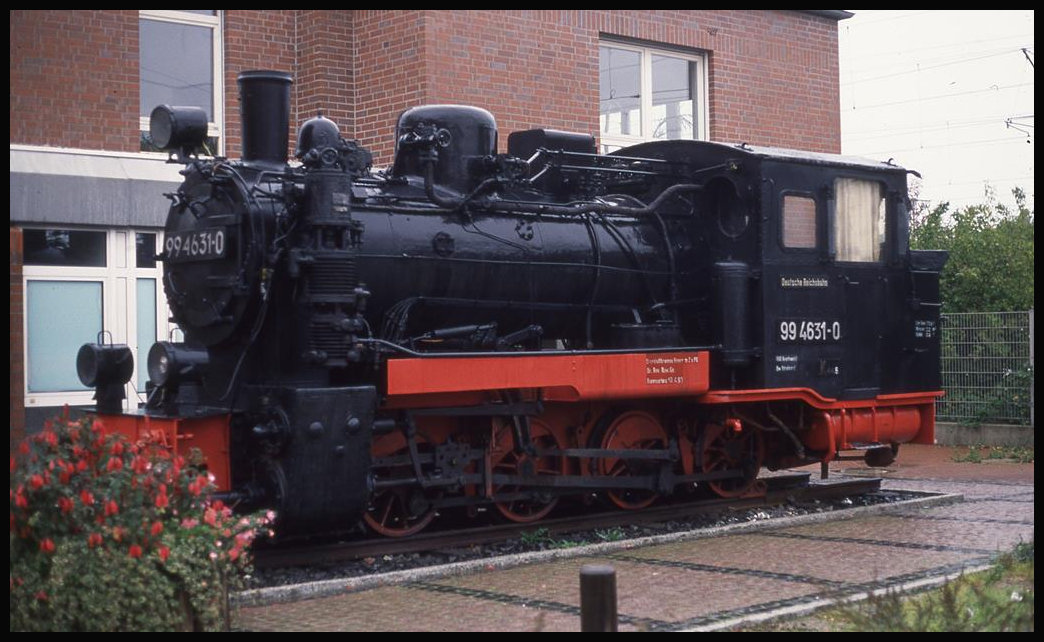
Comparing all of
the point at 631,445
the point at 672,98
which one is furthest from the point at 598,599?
the point at 672,98

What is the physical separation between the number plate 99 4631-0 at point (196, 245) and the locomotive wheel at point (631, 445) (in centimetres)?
358

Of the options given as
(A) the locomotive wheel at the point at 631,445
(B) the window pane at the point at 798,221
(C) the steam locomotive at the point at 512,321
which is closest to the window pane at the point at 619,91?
(C) the steam locomotive at the point at 512,321

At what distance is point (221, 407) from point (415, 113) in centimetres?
286

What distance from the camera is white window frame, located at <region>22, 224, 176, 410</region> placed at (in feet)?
42.0

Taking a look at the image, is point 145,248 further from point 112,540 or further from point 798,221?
point 112,540

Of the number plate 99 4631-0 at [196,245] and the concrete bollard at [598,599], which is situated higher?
the number plate 99 4631-0 at [196,245]

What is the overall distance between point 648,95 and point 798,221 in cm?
586

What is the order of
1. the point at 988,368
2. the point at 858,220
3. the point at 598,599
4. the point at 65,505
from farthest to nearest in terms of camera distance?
1. the point at 988,368
2. the point at 858,220
3. the point at 65,505
4. the point at 598,599

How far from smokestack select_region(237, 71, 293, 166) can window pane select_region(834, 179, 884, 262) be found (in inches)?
203

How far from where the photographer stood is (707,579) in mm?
8500

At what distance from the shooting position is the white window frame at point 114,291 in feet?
42.0

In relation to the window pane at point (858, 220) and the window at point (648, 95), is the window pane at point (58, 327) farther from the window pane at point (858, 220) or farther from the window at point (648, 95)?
the window pane at point (858, 220)

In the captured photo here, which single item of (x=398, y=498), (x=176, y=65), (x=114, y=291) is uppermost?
(x=176, y=65)

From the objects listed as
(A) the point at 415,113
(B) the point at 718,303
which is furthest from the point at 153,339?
(B) the point at 718,303
